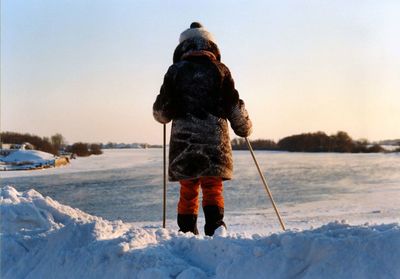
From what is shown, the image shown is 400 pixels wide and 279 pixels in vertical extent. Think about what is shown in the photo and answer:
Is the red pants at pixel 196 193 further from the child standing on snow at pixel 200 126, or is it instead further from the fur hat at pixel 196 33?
the fur hat at pixel 196 33

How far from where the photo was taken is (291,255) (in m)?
2.08

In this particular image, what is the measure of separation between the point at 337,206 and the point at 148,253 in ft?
21.6

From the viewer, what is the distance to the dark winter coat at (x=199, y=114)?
11.9ft

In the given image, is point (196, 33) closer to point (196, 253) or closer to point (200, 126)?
point (200, 126)

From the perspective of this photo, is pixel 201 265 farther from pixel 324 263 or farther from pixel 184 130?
pixel 184 130

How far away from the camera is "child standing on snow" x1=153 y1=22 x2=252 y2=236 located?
362 cm

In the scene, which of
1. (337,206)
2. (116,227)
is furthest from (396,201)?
(116,227)

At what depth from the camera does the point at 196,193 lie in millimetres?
3721

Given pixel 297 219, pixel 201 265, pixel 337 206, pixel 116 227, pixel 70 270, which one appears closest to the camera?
pixel 201 265

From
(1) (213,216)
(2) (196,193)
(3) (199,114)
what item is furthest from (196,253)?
(3) (199,114)

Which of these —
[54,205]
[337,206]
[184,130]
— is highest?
[184,130]

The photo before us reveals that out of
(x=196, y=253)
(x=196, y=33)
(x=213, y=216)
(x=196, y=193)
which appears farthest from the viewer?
(x=196, y=33)

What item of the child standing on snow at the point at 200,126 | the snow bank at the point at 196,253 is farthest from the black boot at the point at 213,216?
the snow bank at the point at 196,253

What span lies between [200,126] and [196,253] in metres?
1.37
